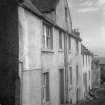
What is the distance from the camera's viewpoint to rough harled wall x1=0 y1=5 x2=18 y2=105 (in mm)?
8625

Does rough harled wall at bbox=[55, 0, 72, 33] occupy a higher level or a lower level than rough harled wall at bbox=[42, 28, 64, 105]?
higher

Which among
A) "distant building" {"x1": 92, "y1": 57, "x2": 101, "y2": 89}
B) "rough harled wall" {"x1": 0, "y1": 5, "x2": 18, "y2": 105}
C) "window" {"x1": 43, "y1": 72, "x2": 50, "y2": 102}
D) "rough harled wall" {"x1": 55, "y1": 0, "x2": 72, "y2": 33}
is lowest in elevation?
"distant building" {"x1": 92, "y1": 57, "x2": 101, "y2": 89}

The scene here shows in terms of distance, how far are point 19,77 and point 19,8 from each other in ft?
9.89

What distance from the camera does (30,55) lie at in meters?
9.84

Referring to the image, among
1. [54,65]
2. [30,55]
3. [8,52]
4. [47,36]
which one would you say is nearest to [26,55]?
[30,55]

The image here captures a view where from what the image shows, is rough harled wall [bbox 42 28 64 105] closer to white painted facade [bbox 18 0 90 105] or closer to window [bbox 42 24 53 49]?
white painted facade [bbox 18 0 90 105]

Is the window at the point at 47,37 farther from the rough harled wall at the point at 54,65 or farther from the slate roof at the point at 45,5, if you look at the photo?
the slate roof at the point at 45,5

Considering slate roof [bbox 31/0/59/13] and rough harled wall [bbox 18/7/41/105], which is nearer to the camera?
rough harled wall [bbox 18/7/41/105]

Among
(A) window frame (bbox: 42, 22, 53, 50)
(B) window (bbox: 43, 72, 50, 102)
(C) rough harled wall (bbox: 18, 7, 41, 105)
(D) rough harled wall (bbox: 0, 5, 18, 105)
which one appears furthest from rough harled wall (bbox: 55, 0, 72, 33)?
(D) rough harled wall (bbox: 0, 5, 18, 105)

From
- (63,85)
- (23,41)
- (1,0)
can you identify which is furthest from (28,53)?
(63,85)

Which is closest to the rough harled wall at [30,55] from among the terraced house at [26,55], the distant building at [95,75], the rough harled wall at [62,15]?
the terraced house at [26,55]

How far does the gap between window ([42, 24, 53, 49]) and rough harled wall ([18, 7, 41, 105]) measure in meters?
1.28

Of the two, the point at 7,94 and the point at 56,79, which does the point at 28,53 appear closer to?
the point at 7,94

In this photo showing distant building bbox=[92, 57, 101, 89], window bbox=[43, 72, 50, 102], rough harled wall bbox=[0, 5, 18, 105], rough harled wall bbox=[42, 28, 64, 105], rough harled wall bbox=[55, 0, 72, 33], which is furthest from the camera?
distant building bbox=[92, 57, 101, 89]
